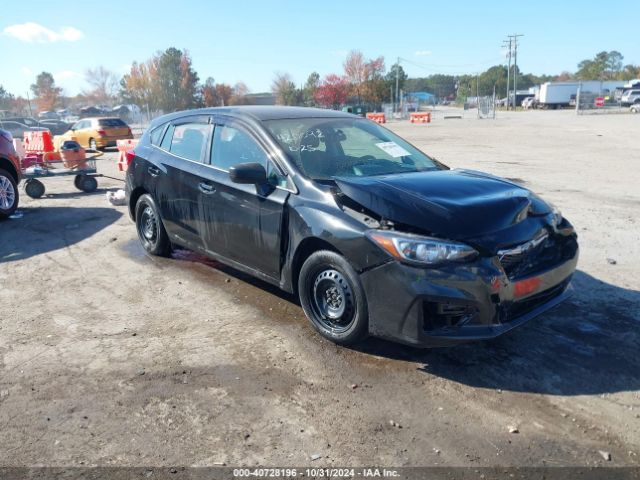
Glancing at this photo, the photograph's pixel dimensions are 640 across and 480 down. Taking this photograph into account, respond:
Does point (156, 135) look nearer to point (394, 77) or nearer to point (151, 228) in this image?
point (151, 228)

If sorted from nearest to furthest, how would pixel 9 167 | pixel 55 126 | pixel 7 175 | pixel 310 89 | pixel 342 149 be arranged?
pixel 342 149 < pixel 7 175 < pixel 9 167 < pixel 55 126 < pixel 310 89

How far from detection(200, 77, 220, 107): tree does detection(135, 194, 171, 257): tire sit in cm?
7303

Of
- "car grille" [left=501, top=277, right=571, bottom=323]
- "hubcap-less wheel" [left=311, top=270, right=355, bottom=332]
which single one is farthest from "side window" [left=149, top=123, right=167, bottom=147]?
"car grille" [left=501, top=277, right=571, bottom=323]

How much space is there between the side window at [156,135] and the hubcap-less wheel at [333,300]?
3081 mm

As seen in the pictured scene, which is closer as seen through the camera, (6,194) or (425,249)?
(425,249)

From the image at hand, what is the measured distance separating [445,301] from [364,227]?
2.40 ft

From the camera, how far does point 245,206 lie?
4555 millimetres

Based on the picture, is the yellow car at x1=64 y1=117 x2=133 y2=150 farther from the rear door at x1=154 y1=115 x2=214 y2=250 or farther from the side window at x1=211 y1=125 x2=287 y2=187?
the side window at x1=211 y1=125 x2=287 y2=187

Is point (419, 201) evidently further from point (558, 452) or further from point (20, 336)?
point (20, 336)

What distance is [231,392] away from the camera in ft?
11.5

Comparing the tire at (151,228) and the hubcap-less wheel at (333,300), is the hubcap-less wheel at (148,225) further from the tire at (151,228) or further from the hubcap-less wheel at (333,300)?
the hubcap-less wheel at (333,300)

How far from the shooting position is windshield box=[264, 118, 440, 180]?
442cm

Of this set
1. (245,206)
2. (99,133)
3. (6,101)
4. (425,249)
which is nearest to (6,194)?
(245,206)

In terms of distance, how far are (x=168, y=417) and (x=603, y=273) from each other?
4.56 m
